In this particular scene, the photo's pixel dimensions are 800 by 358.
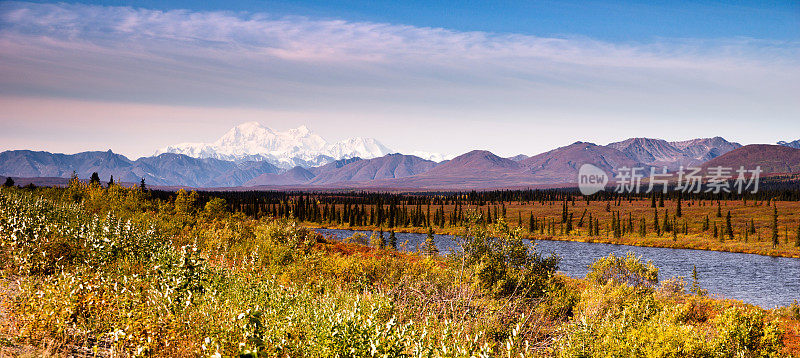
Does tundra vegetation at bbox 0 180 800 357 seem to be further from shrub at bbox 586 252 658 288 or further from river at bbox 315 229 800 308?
river at bbox 315 229 800 308

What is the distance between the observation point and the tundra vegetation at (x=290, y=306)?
375 inches

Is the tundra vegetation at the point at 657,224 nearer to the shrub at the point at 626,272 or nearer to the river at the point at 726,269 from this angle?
the river at the point at 726,269

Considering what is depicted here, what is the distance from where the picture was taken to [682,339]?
46.8 ft

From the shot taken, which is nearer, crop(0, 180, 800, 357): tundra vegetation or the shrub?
crop(0, 180, 800, 357): tundra vegetation

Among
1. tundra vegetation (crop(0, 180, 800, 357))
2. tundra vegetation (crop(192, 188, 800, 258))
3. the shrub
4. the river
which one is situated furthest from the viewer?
tundra vegetation (crop(192, 188, 800, 258))

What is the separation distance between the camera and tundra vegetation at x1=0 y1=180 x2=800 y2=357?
31.2 ft

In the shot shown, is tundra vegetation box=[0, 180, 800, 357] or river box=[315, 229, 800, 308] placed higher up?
tundra vegetation box=[0, 180, 800, 357]

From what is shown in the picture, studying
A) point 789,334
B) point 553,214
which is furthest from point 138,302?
point 553,214

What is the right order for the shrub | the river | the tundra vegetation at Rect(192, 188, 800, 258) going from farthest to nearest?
1. the tundra vegetation at Rect(192, 188, 800, 258)
2. the river
3. the shrub

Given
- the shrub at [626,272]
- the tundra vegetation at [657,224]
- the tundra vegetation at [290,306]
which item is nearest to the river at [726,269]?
the tundra vegetation at [657,224]

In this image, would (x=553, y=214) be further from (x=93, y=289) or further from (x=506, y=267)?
(x=93, y=289)

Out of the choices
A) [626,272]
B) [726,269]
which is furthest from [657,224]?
[626,272]

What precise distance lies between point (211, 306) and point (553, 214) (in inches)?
7212

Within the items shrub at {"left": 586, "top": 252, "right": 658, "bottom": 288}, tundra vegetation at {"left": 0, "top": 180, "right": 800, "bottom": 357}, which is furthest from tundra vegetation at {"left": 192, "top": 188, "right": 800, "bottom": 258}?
tundra vegetation at {"left": 0, "top": 180, "right": 800, "bottom": 357}
